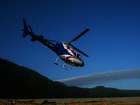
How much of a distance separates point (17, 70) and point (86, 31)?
65.9m

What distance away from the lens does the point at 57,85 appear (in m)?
109

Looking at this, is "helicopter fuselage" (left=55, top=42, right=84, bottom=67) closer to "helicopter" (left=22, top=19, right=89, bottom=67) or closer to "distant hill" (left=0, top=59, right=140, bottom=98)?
"helicopter" (left=22, top=19, right=89, bottom=67)

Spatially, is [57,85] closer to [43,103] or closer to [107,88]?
[107,88]

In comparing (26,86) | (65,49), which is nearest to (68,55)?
(65,49)

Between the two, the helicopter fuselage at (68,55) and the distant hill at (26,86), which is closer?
the helicopter fuselage at (68,55)

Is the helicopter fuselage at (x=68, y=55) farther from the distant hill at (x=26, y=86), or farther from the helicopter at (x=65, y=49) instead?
the distant hill at (x=26, y=86)

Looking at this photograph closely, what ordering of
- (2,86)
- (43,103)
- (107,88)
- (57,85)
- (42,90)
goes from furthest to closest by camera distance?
(107,88), (57,85), (42,90), (2,86), (43,103)

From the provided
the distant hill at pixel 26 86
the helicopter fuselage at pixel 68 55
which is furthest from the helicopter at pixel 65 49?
the distant hill at pixel 26 86

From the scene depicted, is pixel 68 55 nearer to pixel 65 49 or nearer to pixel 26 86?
pixel 65 49

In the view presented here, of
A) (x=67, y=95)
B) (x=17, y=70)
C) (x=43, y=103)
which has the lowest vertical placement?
(x=43, y=103)

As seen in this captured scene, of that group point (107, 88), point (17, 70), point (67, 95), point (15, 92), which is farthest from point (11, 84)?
point (107, 88)

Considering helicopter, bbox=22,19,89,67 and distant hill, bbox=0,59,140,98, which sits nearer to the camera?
helicopter, bbox=22,19,89,67

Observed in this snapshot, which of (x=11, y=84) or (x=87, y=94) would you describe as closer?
(x=11, y=84)

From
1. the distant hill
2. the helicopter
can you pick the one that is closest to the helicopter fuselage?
the helicopter
